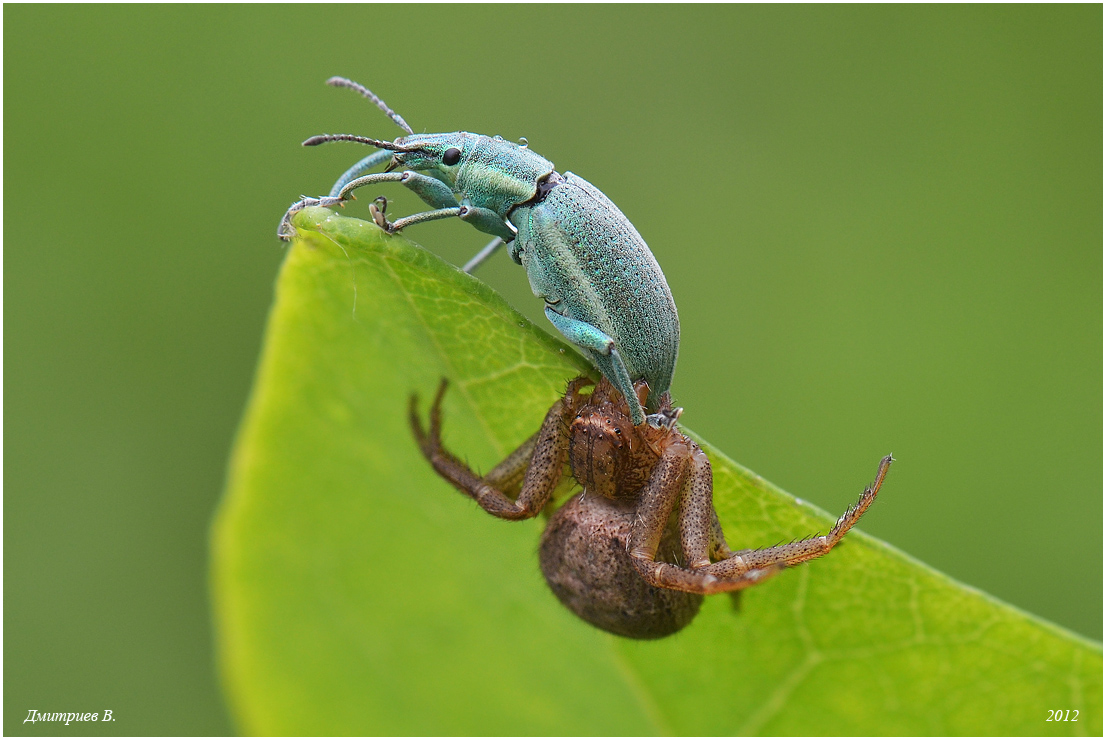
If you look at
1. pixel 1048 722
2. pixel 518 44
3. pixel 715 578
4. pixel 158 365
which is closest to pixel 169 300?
pixel 158 365

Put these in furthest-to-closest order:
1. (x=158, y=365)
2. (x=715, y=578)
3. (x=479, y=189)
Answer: (x=158, y=365) → (x=479, y=189) → (x=715, y=578)

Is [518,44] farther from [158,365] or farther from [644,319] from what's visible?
[644,319]

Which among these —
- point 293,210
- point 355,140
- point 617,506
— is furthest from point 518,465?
point 355,140

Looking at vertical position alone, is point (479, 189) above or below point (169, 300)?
above

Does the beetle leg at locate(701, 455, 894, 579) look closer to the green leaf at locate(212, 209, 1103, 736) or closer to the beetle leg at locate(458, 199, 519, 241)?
the green leaf at locate(212, 209, 1103, 736)

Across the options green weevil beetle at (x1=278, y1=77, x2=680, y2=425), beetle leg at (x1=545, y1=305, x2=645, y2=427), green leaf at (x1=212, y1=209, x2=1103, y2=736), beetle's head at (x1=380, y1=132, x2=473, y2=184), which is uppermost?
beetle's head at (x1=380, y1=132, x2=473, y2=184)

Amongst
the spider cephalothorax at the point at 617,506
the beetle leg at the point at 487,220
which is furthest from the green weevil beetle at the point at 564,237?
the spider cephalothorax at the point at 617,506

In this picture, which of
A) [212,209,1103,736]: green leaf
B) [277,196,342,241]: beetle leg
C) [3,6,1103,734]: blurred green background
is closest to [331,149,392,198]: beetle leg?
[277,196,342,241]: beetle leg
